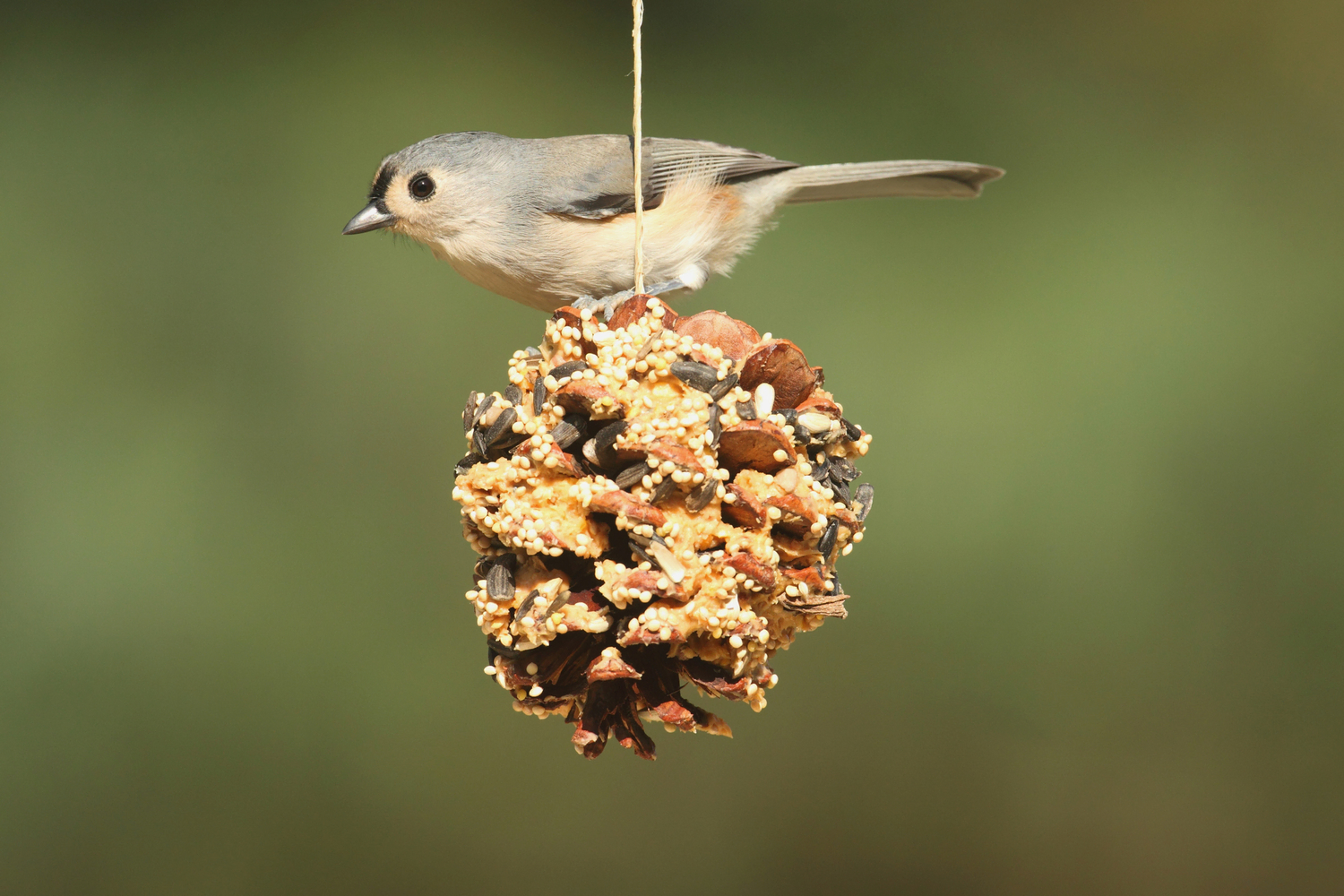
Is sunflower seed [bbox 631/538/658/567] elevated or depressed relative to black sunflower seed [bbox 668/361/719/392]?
depressed

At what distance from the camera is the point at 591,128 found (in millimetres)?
3010

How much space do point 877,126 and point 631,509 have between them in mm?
2297

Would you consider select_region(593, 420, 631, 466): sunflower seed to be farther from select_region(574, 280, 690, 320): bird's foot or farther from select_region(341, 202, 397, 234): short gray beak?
select_region(341, 202, 397, 234): short gray beak

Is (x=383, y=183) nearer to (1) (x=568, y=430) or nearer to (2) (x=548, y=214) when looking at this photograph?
(2) (x=548, y=214)

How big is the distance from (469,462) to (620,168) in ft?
1.98

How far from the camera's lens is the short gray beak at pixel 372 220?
1430mm

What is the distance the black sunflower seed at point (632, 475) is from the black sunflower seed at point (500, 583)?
5.9 inches

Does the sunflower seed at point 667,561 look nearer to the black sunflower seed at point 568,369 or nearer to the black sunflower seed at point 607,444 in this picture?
the black sunflower seed at point 607,444

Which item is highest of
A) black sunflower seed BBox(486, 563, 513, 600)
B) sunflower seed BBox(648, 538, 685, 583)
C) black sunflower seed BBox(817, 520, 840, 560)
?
black sunflower seed BBox(817, 520, 840, 560)

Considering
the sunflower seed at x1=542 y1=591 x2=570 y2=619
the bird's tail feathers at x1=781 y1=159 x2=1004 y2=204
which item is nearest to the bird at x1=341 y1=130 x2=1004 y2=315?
the bird's tail feathers at x1=781 y1=159 x2=1004 y2=204

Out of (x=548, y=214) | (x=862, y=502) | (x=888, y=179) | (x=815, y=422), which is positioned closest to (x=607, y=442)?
(x=815, y=422)

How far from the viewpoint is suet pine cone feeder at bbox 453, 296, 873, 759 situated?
100 cm

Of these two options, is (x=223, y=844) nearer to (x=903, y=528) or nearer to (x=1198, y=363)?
(x=903, y=528)

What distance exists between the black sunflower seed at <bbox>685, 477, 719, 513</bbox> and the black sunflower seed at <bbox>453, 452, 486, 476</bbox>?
0.24 metres
